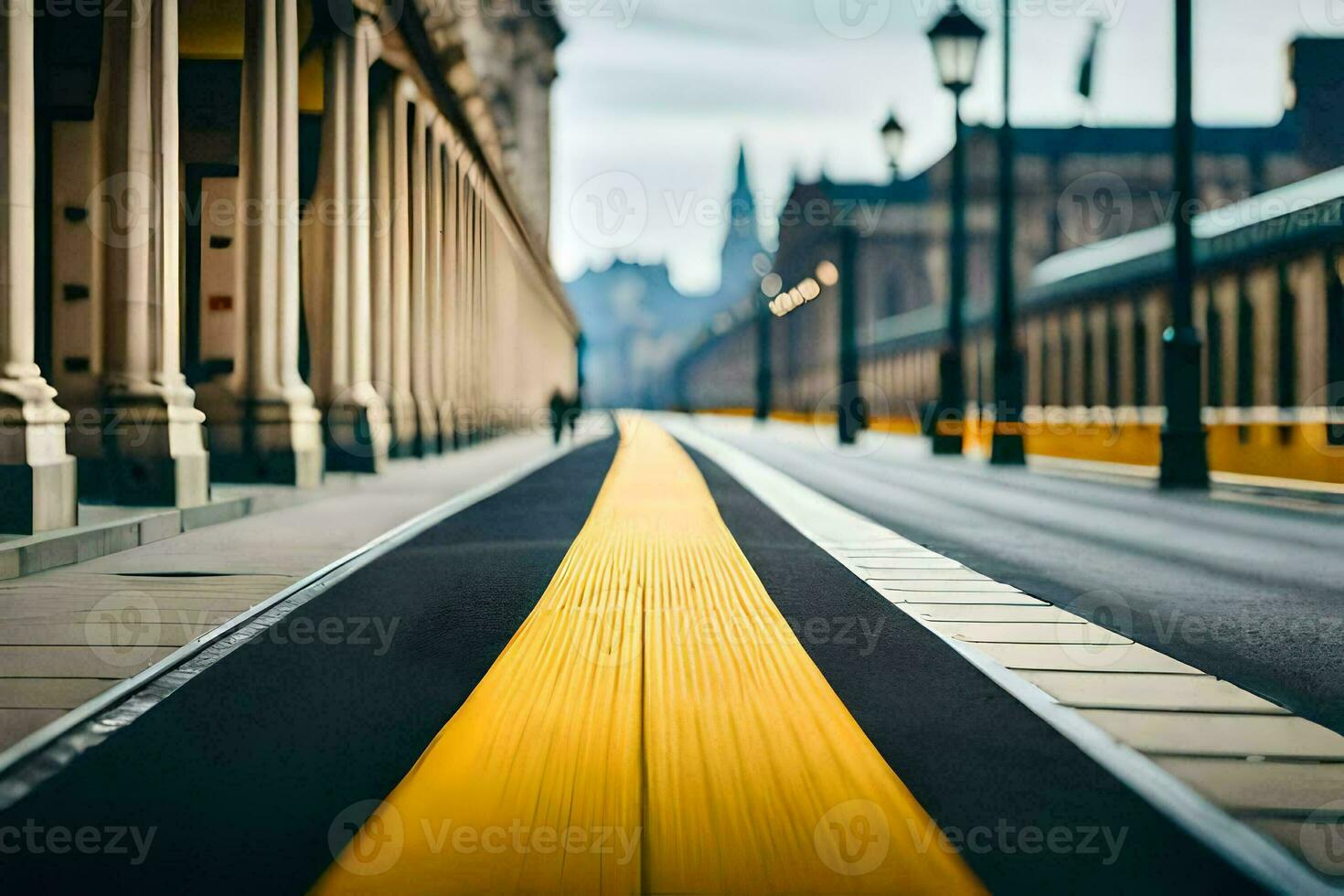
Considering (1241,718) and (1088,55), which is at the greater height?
(1088,55)

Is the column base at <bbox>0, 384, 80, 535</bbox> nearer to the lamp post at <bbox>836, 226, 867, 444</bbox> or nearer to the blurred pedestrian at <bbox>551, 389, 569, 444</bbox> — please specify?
the blurred pedestrian at <bbox>551, 389, 569, 444</bbox>

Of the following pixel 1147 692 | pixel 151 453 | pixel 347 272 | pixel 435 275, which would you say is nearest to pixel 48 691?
pixel 1147 692

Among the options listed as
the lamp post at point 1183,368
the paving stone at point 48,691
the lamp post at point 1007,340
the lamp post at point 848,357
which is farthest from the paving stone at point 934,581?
the lamp post at point 848,357

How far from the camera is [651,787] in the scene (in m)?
2.97

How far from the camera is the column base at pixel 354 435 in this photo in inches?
645

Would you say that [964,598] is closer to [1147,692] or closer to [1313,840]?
[1147,692]

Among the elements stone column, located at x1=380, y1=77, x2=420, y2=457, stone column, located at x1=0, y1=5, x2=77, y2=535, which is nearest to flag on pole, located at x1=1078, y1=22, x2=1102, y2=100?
stone column, located at x1=380, y1=77, x2=420, y2=457

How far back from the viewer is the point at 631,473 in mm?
17375

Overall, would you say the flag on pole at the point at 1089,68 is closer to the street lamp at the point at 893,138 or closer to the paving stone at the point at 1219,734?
the street lamp at the point at 893,138

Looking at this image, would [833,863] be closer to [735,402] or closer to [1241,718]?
[1241,718]

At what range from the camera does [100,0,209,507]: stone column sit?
9922mm

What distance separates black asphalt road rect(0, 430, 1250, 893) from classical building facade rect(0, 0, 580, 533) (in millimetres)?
4529

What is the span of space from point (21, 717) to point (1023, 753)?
307 centimetres

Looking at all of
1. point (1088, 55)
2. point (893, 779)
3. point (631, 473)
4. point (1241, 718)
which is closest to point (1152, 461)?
point (631, 473)
